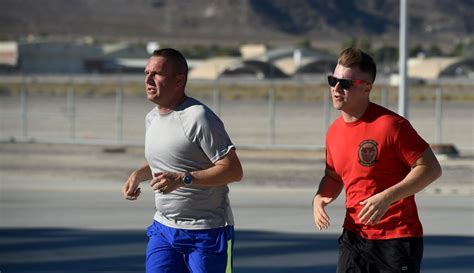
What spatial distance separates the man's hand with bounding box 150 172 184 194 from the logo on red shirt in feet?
2.96

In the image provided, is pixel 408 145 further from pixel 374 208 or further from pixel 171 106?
pixel 171 106

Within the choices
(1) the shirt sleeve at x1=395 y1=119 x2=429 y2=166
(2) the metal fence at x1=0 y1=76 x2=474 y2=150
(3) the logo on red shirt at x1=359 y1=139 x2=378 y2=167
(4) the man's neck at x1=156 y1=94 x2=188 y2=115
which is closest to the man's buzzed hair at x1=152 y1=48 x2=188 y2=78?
(4) the man's neck at x1=156 y1=94 x2=188 y2=115

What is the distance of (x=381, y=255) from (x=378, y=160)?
48 cm

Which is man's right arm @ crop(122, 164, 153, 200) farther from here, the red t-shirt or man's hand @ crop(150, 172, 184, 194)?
the red t-shirt

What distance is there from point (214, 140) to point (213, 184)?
226 millimetres

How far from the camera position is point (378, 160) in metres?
5.84

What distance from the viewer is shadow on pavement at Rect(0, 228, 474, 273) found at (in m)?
10.1

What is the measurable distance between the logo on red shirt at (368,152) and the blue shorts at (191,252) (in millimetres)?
874

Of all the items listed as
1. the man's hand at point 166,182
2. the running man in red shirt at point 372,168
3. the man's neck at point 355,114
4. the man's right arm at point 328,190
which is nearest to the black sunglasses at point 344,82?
the running man in red shirt at point 372,168

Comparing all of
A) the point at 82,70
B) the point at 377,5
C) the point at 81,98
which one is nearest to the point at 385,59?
the point at 82,70

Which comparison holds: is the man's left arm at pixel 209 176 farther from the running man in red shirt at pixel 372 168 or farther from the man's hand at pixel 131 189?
the running man in red shirt at pixel 372 168

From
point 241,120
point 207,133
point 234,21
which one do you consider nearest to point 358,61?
point 207,133

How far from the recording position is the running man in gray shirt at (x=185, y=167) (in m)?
6.09

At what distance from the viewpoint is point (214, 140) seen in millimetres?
6070
